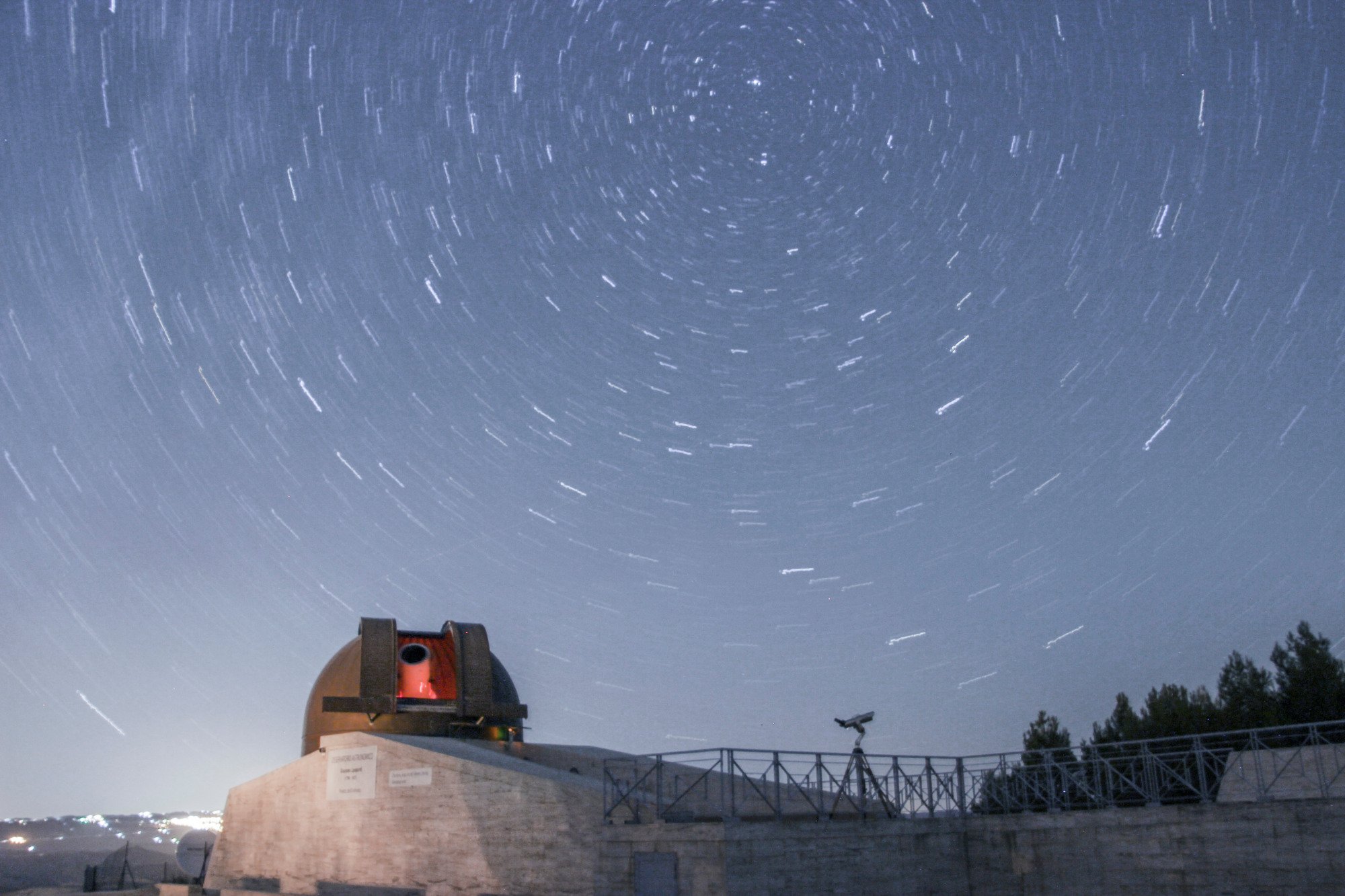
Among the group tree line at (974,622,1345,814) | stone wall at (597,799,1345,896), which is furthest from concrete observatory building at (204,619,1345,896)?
tree line at (974,622,1345,814)

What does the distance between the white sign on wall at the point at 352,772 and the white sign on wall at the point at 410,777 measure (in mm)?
710

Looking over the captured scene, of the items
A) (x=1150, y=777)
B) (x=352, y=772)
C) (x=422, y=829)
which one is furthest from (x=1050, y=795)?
(x=352, y=772)

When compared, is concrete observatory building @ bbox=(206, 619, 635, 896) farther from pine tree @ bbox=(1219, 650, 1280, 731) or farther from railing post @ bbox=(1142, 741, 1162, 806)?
pine tree @ bbox=(1219, 650, 1280, 731)

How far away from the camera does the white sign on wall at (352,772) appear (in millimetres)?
25922

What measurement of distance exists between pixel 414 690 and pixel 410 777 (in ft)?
19.7

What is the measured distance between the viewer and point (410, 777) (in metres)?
25.0

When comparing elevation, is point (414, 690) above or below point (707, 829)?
above

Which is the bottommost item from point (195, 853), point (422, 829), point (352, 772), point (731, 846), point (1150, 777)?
point (195, 853)

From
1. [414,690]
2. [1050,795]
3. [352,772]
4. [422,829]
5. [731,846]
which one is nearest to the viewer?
[731,846]

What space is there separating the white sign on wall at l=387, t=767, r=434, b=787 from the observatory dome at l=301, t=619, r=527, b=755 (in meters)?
4.65

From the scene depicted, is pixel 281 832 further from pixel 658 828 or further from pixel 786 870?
pixel 786 870

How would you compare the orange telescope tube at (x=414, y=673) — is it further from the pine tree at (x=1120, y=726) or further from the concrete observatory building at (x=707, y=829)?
the pine tree at (x=1120, y=726)

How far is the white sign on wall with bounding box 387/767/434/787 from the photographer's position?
24688 mm

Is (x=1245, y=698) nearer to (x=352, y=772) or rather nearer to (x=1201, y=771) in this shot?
(x=1201, y=771)
